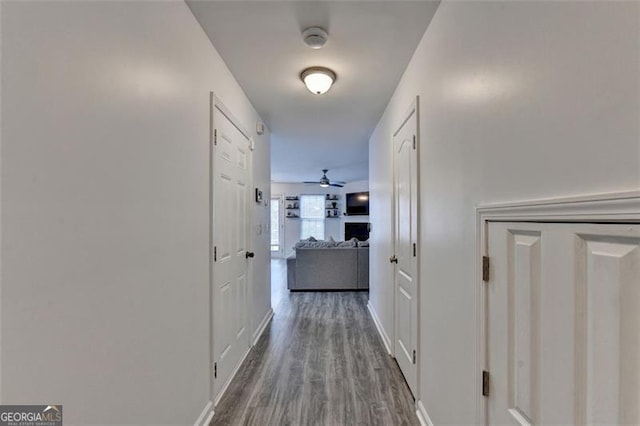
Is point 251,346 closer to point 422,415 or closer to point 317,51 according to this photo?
point 422,415

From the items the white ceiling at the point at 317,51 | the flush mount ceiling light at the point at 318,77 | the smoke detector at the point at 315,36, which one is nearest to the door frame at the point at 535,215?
the white ceiling at the point at 317,51

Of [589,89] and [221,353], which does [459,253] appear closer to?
[589,89]

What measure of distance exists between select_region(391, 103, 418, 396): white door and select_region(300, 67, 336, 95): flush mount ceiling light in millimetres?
692

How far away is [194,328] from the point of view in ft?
5.79

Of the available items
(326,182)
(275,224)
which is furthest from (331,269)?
(275,224)

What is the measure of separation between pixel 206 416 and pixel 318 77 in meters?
2.47

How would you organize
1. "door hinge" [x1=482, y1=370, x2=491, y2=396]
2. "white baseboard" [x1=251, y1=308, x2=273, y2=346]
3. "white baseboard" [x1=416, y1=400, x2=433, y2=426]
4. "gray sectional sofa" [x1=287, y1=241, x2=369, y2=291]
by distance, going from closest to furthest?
1. "door hinge" [x1=482, y1=370, x2=491, y2=396]
2. "white baseboard" [x1=416, y1=400, x2=433, y2=426]
3. "white baseboard" [x1=251, y1=308, x2=273, y2=346]
4. "gray sectional sofa" [x1=287, y1=241, x2=369, y2=291]

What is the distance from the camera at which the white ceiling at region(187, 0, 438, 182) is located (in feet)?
5.60

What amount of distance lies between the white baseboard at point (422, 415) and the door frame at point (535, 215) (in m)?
0.77

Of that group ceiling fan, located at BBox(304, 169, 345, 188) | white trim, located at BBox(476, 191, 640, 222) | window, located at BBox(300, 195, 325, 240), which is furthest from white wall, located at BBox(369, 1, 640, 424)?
window, located at BBox(300, 195, 325, 240)

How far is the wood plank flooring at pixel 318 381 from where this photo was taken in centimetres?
201

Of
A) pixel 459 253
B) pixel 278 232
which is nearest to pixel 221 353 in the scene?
pixel 459 253

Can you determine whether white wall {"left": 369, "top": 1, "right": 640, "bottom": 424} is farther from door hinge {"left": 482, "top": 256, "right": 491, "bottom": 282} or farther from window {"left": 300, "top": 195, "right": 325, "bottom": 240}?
window {"left": 300, "top": 195, "right": 325, "bottom": 240}

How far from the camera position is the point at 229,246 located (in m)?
2.44
